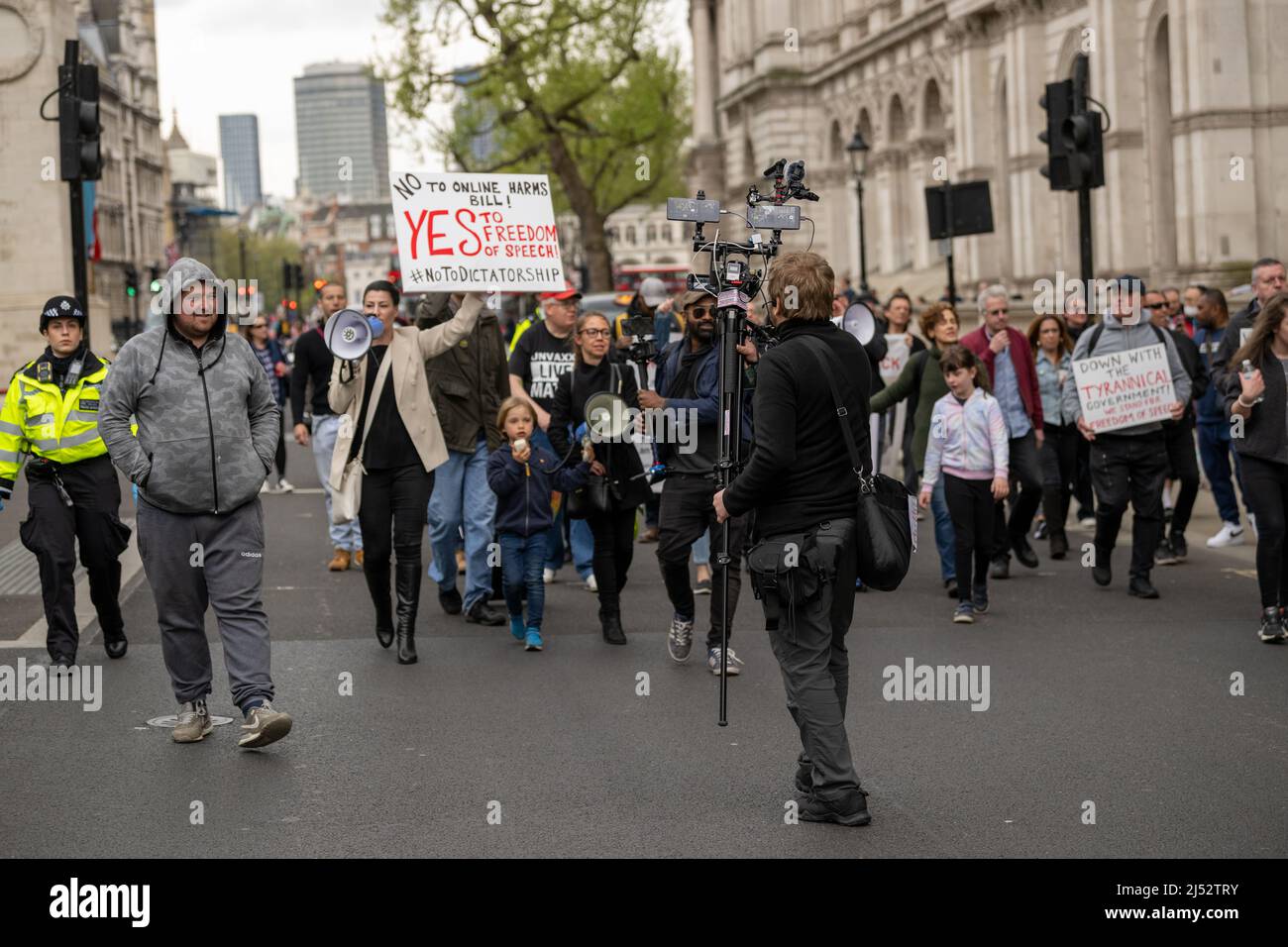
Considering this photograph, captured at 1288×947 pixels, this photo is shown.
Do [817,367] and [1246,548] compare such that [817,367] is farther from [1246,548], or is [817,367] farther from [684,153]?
[684,153]

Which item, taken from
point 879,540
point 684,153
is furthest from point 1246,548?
point 684,153

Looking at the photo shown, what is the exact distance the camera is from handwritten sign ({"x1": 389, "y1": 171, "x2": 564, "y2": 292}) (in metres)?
11.1

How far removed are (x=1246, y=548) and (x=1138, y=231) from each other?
20538mm

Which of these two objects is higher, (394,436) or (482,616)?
(394,436)

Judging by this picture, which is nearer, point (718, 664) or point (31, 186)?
point (718, 664)

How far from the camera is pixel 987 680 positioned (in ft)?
30.1

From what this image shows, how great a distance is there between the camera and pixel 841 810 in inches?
254

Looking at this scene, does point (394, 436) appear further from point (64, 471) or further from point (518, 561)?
point (64, 471)

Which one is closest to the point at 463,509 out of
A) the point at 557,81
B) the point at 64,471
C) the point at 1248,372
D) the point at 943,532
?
the point at 64,471

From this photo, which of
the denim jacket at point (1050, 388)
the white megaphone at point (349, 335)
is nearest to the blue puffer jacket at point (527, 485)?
the white megaphone at point (349, 335)

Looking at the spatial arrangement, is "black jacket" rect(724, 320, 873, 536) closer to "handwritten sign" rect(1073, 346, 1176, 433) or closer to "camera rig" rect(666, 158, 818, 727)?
"camera rig" rect(666, 158, 818, 727)

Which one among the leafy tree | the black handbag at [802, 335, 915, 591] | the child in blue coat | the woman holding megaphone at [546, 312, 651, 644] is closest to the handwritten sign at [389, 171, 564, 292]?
the woman holding megaphone at [546, 312, 651, 644]

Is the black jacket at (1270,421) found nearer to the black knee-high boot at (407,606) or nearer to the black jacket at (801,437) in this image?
the black jacket at (801,437)

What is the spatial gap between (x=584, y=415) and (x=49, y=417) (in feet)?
9.57
